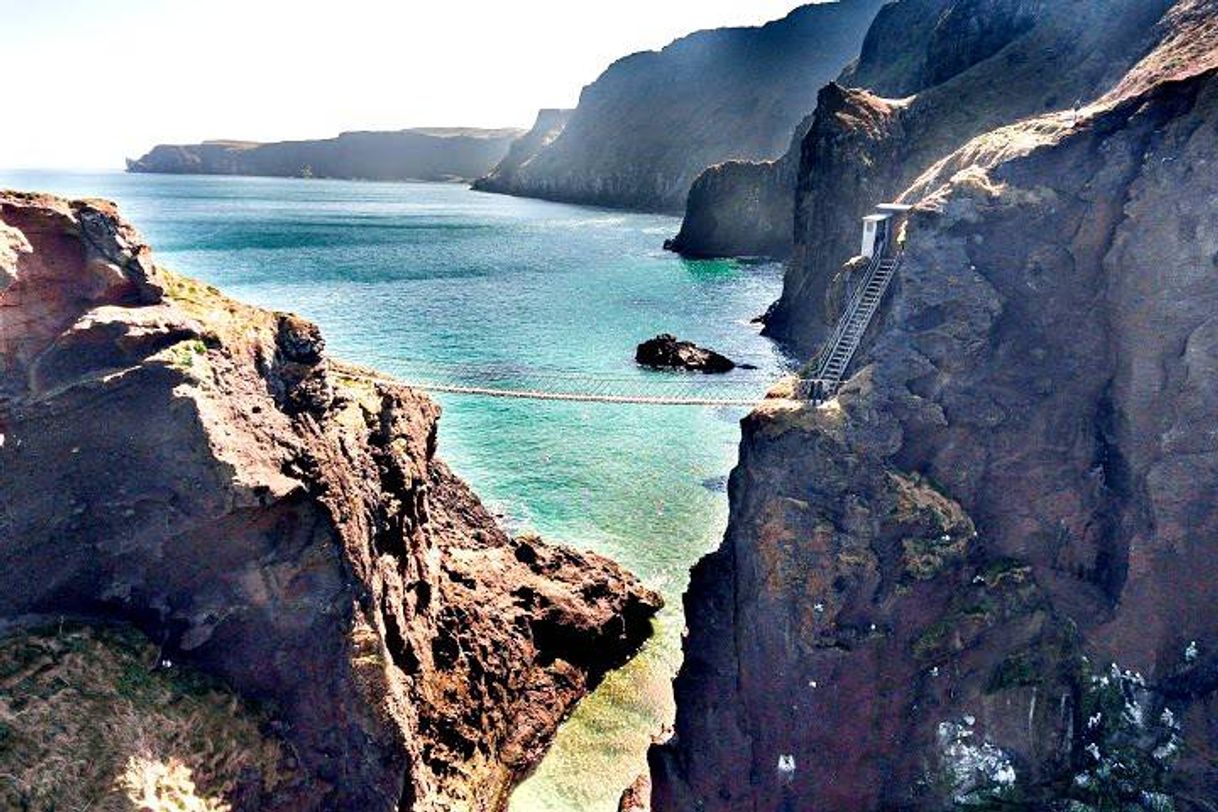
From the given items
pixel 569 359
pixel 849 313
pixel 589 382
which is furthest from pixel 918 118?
pixel 849 313

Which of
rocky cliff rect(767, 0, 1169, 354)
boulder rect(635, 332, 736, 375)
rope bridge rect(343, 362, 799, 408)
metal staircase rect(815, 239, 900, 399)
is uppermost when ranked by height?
rocky cliff rect(767, 0, 1169, 354)

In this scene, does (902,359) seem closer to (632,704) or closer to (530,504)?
(632,704)

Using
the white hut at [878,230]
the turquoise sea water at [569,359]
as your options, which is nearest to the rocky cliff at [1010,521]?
the white hut at [878,230]

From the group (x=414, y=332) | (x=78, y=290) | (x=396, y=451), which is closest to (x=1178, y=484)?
(x=396, y=451)

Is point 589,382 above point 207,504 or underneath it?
underneath

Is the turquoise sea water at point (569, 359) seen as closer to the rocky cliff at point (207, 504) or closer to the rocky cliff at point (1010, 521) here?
the rocky cliff at point (207, 504)

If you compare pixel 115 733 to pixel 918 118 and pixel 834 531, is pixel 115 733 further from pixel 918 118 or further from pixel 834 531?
pixel 918 118

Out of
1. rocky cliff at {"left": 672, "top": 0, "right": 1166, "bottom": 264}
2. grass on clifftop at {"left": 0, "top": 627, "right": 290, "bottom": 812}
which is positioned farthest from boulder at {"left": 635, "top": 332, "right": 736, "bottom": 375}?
grass on clifftop at {"left": 0, "top": 627, "right": 290, "bottom": 812}

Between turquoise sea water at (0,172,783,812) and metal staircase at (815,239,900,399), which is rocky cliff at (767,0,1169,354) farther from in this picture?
metal staircase at (815,239,900,399)
